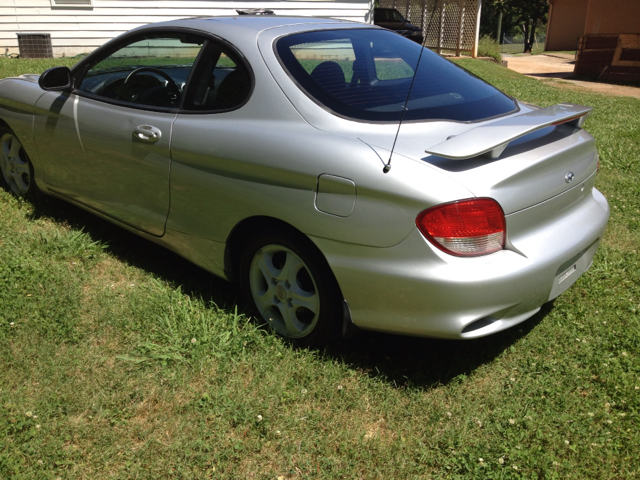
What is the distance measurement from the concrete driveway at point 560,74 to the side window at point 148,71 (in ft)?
45.7

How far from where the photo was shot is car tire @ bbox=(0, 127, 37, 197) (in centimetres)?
500

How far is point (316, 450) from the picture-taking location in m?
2.66

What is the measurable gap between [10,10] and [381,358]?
50.4 feet

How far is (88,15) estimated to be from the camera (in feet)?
51.3

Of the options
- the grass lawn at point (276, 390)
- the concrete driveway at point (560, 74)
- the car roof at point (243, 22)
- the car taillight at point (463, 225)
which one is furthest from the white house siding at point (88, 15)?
the car taillight at point (463, 225)

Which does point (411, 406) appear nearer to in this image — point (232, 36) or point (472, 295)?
point (472, 295)

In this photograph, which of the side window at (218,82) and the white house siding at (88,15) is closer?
the side window at (218,82)

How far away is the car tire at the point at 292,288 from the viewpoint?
9.87 ft

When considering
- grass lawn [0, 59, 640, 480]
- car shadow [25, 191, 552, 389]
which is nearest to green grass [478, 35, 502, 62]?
grass lawn [0, 59, 640, 480]

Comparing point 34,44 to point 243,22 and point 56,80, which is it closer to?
point 56,80

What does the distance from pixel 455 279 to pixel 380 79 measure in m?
1.32

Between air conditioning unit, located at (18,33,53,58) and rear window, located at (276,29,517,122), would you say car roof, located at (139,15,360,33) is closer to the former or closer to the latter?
rear window, located at (276,29,517,122)

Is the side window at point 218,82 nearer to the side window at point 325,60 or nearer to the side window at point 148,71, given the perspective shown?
the side window at point 148,71

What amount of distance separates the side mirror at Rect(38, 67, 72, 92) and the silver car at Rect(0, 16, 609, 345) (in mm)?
13
